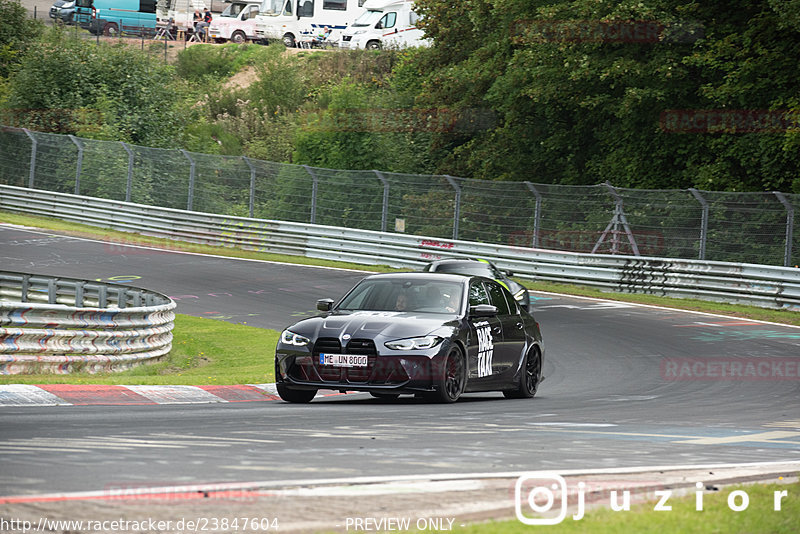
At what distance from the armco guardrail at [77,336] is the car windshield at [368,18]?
47.4 m

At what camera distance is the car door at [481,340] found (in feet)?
40.4

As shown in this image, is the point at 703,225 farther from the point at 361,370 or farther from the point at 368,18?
the point at 368,18

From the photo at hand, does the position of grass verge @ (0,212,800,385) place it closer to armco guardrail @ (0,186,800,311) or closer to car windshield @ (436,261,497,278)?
armco guardrail @ (0,186,800,311)

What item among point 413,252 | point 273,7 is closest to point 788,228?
point 413,252

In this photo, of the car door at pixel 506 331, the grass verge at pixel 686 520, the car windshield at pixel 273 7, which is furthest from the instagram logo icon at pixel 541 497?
the car windshield at pixel 273 7

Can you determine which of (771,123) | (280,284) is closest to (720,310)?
(771,123)

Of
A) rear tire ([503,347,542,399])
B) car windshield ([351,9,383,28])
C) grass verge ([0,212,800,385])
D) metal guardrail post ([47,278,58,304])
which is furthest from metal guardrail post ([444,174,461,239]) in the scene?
car windshield ([351,9,383,28])

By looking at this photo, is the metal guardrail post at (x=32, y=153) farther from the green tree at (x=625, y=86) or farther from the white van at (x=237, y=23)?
the white van at (x=237, y=23)

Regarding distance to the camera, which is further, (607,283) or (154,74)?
(154,74)

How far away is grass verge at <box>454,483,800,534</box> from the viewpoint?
16.5ft

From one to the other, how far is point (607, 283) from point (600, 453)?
857 inches

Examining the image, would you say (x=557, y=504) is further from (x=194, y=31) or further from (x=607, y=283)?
(x=194, y=31)

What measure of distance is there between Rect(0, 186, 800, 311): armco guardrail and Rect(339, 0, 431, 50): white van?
26.4 metres

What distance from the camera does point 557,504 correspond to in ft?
18.2
